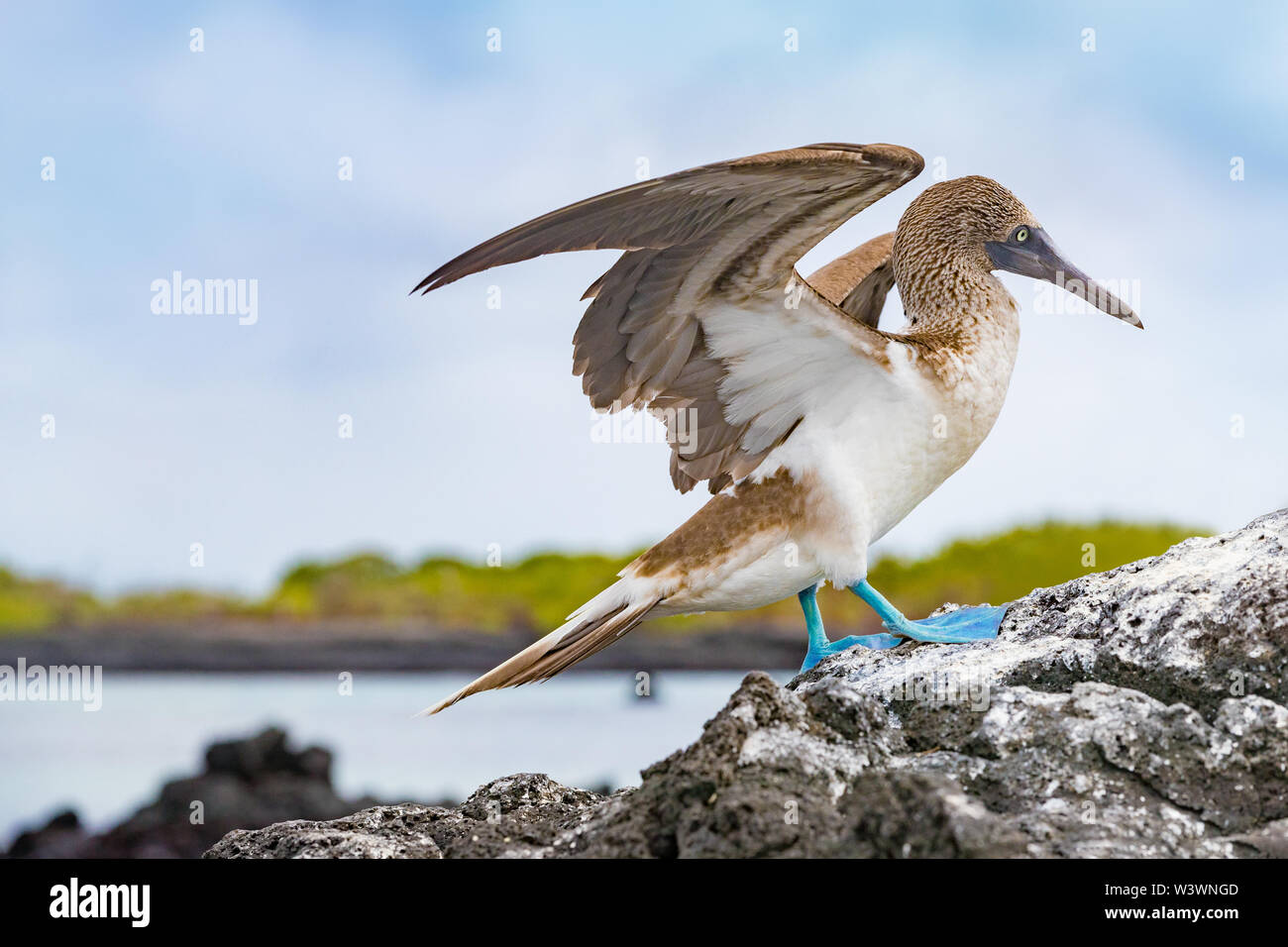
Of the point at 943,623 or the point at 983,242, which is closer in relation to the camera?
the point at 943,623

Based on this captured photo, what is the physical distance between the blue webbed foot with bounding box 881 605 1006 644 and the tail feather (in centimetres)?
90

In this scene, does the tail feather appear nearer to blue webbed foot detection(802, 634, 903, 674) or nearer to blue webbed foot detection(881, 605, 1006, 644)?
blue webbed foot detection(802, 634, 903, 674)

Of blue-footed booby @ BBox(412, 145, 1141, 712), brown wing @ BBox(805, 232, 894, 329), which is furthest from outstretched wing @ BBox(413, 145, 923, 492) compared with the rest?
brown wing @ BBox(805, 232, 894, 329)

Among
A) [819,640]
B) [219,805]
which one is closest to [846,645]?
[819,640]

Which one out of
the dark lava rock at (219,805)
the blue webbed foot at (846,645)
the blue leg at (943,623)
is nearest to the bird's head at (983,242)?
the blue leg at (943,623)

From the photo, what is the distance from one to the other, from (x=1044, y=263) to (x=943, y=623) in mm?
1553

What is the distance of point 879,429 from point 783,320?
1.79 feet

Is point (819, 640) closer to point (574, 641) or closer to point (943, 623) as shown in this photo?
point (943, 623)

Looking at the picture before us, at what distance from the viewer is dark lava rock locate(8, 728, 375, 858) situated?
9.70 m

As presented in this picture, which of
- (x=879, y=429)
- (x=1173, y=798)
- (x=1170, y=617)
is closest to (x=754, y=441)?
(x=879, y=429)

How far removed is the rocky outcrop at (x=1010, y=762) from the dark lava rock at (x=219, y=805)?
22.4 ft

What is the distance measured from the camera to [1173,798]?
2.85 meters

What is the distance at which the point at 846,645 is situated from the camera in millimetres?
4586
